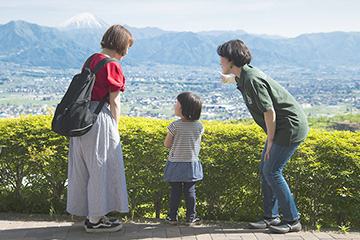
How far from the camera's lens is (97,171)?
137 inches

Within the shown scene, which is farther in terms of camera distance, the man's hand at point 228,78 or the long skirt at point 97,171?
the man's hand at point 228,78

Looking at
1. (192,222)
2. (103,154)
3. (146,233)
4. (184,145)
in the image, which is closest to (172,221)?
(192,222)

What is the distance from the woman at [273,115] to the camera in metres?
3.42

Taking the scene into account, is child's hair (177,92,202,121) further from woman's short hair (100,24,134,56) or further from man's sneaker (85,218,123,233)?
man's sneaker (85,218,123,233)

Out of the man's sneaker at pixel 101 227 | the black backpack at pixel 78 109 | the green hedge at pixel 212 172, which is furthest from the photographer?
the green hedge at pixel 212 172

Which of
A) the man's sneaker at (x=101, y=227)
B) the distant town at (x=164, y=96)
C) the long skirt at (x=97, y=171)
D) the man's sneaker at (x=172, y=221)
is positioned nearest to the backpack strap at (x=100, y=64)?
the long skirt at (x=97, y=171)

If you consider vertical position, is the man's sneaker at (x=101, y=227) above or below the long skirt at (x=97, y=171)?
below

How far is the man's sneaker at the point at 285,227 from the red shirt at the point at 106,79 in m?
1.92

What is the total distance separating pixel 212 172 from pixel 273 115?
44.3 inches

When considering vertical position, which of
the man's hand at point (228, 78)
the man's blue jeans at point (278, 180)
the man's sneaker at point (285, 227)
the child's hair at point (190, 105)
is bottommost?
the man's sneaker at point (285, 227)

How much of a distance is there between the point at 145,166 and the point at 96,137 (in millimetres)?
1001

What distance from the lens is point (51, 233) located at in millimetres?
3709

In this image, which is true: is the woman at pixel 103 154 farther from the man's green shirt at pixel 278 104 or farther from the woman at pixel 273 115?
the man's green shirt at pixel 278 104

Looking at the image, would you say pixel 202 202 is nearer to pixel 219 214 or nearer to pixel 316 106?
pixel 219 214
